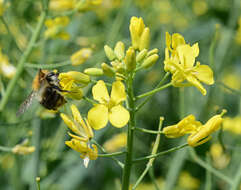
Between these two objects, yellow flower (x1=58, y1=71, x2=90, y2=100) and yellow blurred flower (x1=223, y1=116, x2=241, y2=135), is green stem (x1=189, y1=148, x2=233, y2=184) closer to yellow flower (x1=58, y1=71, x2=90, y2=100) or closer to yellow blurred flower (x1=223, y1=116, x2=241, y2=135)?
yellow flower (x1=58, y1=71, x2=90, y2=100)

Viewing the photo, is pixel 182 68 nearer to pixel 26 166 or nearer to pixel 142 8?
pixel 26 166

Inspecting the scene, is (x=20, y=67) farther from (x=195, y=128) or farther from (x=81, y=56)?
(x=195, y=128)

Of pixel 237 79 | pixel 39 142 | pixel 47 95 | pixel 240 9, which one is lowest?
pixel 237 79

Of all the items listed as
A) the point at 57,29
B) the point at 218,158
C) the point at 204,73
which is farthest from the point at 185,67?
the point at 218,158

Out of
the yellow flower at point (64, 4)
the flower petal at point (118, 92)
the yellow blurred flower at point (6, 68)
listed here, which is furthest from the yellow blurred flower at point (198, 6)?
the flower petal at point (118, 92)

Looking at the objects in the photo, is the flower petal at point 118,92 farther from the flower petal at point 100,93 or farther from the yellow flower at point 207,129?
the yellow flower at point 207,129

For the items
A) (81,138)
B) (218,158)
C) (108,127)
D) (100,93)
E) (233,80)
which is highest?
(100,93)

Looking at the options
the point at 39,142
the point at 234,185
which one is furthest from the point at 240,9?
the point at 39,142
